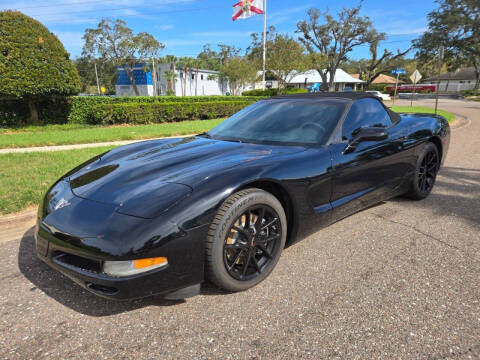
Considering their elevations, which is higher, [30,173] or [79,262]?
[79,262]

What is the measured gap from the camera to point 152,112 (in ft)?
43.9

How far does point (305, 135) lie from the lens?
117 inches

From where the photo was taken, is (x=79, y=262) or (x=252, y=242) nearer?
(x=79, y=262)

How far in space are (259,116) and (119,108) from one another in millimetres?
10554

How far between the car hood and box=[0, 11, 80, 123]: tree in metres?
10.4

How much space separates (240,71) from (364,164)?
139 feet

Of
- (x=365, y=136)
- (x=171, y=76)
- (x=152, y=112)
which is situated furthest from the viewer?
(x=171, y=76)

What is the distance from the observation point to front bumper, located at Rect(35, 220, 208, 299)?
1.83 meters

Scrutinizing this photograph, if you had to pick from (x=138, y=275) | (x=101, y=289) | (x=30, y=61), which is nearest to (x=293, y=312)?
(x=138, y=275)

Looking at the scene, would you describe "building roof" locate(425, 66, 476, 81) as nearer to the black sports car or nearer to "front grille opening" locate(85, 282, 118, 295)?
the black sports car

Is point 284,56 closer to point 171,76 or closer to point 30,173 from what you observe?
point 171,76

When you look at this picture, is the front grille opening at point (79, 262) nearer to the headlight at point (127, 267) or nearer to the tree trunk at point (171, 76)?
the headlight at point (127, 267)

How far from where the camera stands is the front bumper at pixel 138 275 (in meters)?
1.83

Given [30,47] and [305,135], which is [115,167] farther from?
[30,47]
